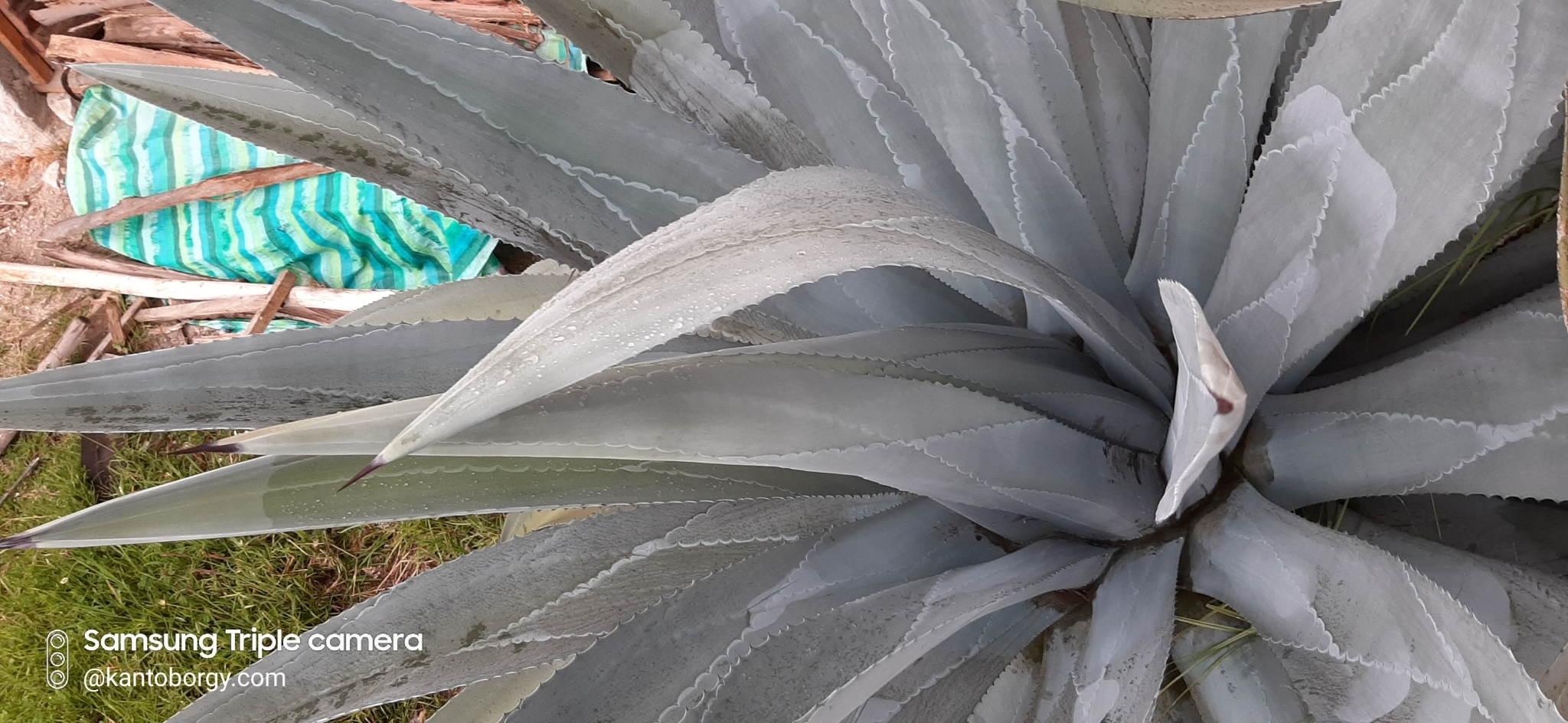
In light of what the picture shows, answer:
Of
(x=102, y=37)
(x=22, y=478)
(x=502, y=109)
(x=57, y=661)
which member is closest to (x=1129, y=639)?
(x=502, y=109)

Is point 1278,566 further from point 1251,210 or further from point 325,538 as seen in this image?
point 325,538

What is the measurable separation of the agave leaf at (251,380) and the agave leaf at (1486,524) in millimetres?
460

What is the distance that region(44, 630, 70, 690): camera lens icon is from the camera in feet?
5.98

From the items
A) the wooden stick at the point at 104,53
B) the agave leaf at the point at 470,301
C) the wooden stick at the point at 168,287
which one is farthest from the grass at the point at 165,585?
the agave leaf at the point at 470,301

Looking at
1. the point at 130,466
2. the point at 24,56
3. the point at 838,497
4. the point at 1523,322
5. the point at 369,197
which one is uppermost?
the point at 1523,322

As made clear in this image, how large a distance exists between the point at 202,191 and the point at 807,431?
212cm

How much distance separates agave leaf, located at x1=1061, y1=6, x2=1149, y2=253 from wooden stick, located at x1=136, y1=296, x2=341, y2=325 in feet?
5.80

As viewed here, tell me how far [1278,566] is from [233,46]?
1.64 ft

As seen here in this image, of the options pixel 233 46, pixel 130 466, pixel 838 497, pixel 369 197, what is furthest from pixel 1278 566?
pixel 130 466

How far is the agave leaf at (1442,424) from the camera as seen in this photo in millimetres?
402

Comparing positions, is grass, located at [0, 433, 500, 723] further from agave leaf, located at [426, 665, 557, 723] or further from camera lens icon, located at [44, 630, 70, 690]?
agave leaf, located at [426, 665, 557, 723]

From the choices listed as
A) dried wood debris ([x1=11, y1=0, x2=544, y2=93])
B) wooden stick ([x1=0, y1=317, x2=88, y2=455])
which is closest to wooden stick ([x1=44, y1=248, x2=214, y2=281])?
wooden stick ([x1=0, y1=317, x2=88, y2=455])

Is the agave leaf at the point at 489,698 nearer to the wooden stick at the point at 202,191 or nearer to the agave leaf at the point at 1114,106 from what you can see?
the agave leaf at the point at 1114,106

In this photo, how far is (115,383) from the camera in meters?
0.49
